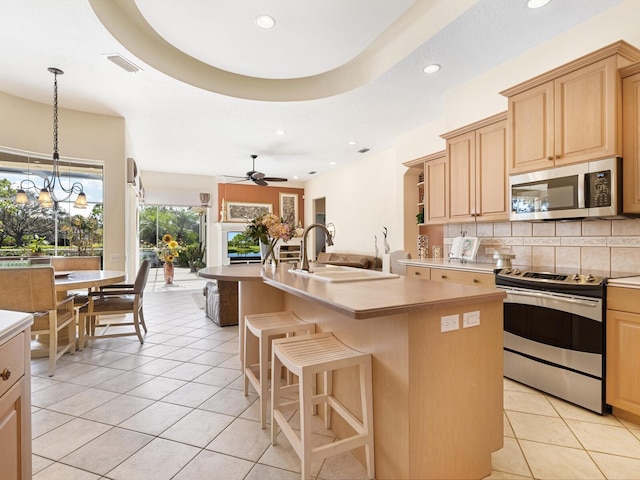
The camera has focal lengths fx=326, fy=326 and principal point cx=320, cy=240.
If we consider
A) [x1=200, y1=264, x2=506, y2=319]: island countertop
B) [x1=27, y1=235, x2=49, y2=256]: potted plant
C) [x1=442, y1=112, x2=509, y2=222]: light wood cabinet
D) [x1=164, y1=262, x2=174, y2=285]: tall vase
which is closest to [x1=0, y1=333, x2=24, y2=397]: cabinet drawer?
[x1=200, y1=264, x2=506, y2=319]: island countertop

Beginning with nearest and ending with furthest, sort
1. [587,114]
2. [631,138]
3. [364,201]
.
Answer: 1. [631,138]
2. [587,114]
3. [364,201]

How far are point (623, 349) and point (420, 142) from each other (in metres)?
3.77

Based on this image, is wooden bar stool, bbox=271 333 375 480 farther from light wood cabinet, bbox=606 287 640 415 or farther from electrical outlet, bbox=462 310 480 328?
light wood cabinet, bbox=606 287 640 415

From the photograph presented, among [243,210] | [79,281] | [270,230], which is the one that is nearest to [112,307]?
[79,281]

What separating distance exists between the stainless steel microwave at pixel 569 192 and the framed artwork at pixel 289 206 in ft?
23.5

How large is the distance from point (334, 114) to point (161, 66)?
2.21 meters

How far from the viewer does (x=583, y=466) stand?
1685 millimetres

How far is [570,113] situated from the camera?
2502mm

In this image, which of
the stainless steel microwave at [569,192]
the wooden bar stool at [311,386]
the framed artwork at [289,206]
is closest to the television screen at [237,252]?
the framed artwork at [289,206]

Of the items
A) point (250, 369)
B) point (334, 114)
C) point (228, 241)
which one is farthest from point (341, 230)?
point (250, 369)

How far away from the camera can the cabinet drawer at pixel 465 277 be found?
2873mm

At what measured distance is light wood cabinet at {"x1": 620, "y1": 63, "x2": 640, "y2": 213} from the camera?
226 cm

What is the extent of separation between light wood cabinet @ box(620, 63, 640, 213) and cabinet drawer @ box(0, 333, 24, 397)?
3.44m

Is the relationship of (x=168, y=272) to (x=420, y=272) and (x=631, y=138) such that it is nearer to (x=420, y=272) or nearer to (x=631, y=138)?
(x=420, y=272)
